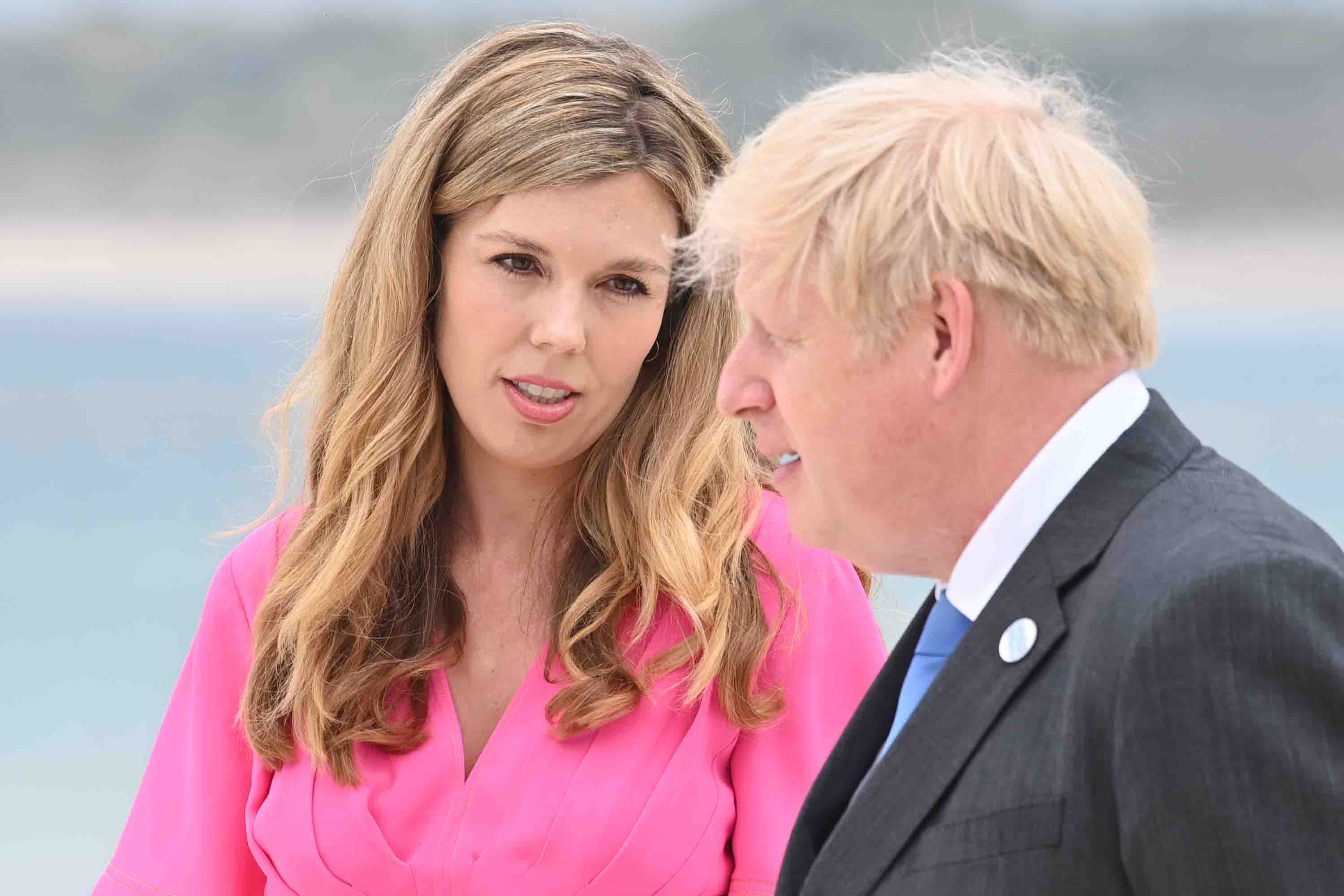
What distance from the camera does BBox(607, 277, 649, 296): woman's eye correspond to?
2041 mm

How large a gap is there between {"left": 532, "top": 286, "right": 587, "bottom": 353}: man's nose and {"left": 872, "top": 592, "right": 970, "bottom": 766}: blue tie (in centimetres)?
67

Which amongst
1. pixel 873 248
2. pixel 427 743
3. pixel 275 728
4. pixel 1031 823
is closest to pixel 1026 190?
pixel 873 248

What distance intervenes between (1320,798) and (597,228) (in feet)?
3.90

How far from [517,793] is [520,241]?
2.28 ft

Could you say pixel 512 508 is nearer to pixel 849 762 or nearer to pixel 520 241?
pixel 520 241

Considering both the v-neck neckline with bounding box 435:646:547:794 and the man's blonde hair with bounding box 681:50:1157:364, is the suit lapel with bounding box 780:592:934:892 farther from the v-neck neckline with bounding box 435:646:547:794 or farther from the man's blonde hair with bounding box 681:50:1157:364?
the v-neck neckline with bounding box 435:646:547:794

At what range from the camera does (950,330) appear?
1.23 metres

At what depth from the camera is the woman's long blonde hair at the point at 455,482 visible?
204cm

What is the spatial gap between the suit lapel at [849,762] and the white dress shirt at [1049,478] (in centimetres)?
25

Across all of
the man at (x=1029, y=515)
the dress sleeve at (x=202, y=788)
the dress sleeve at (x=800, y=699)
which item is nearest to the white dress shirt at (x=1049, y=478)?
the man at (x=1029, y=515)

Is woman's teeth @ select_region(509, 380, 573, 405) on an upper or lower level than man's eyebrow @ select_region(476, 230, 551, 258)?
lower

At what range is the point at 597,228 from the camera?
1980 millimetres

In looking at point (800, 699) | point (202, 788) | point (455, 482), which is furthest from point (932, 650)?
point (202, 788)

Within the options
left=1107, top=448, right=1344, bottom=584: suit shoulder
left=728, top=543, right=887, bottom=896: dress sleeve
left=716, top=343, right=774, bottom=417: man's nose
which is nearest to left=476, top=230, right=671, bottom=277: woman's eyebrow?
left=728, top=543, right=887, bottom=896: dress sleeve
